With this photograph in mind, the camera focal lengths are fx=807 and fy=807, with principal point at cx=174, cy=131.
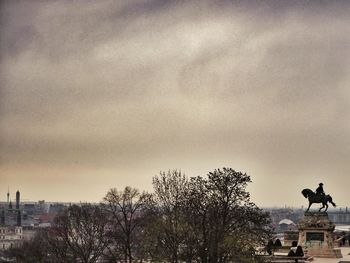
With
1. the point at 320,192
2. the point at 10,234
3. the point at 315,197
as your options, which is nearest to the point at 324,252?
the point at 315,197

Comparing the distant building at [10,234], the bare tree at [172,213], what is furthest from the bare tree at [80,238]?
the distant building at [10,234]

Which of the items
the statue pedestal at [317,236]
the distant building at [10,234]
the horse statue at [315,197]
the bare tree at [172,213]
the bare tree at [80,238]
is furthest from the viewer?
the distant building at [10,234]

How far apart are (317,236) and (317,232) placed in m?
0.23

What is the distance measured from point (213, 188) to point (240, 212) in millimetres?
1753

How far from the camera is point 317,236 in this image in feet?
155

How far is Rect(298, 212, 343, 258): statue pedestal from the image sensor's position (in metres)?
46.5

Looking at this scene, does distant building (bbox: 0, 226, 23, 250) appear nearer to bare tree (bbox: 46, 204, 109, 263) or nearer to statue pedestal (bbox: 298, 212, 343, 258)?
bare tree (bbox: 46, 204, 109, 263)

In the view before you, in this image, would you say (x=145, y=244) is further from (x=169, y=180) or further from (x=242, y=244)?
(x=242, y=244)

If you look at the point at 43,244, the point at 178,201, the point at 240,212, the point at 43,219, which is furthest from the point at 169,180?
the point at 43,219

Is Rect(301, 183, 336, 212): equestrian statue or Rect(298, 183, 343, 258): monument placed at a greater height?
Rect(301, 183, 336, 212): equestrian statue

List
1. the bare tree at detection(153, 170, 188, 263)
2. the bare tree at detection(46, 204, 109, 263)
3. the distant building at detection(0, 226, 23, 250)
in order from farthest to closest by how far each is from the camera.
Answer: the distant building at detection(0, 226, 23, 250) < the bare tree at detection(46, 204, 109, 263) < the bare tree at detection(153, 170, 188, 263)

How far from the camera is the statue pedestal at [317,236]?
153 ft

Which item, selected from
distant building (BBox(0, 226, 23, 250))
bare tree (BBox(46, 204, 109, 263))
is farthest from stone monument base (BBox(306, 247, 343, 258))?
distant building (BBox(0, 226, 23, 250))

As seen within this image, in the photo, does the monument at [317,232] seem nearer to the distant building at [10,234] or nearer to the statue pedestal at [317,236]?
the statue pedestal at [317,236]
